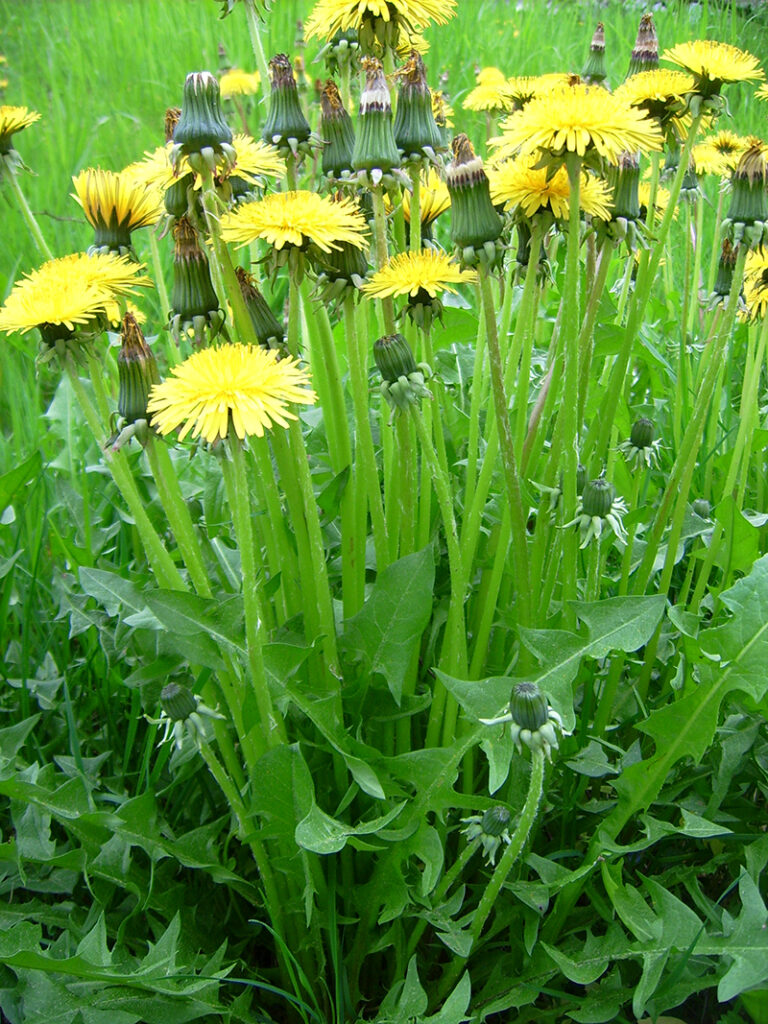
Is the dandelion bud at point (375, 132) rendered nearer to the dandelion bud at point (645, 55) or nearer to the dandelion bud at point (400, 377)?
the dandelion bud at point (400, 377)

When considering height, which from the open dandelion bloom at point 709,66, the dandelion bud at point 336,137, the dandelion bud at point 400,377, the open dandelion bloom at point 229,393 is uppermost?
the open dandelion bloom at point 709,66

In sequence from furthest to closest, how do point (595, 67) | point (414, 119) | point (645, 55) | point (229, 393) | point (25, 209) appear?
1. point (595, 67)
2. point (645, 55)
3. point (25, 209)
4. point (414, 119)
5. point (229, 393)

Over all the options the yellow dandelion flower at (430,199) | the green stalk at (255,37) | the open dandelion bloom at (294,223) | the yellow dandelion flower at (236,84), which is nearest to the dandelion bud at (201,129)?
the open dandelion bloom at (294,223)

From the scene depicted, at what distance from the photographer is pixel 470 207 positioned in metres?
0.95

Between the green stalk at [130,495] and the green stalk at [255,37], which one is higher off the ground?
the green stalk at [255,37]

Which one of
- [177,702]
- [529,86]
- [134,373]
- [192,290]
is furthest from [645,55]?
[177,702]

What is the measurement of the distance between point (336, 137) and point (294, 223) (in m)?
0.24

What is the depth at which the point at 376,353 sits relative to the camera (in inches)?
38.8

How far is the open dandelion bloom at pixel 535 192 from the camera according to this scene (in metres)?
1.01

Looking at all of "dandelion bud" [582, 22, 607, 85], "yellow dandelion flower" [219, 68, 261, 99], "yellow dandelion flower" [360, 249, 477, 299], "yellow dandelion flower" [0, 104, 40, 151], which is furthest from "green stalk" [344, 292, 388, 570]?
"yellow dandelion flower" [219, 68, 261, 99]

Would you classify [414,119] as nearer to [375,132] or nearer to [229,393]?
[375,132]

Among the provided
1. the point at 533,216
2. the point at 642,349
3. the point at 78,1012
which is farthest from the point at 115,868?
the point at 642,349

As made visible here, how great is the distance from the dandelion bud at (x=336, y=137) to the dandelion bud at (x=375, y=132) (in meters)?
0.10

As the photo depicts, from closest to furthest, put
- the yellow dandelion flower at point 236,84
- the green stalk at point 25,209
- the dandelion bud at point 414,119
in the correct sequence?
the dandelion bud at point 414,119
the green stalk at point 25,209
the yellow dandelion flower at point 236,84
